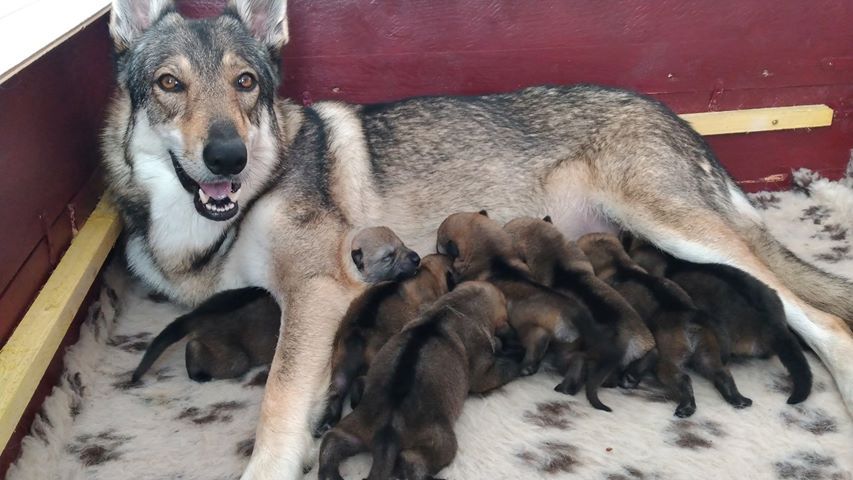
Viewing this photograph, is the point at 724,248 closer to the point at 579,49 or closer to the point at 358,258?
the point at 579,49

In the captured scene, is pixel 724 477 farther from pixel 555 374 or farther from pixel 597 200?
pixel 597 200

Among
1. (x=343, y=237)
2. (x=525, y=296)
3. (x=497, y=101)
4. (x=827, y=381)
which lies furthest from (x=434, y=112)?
(x=827, y=381)

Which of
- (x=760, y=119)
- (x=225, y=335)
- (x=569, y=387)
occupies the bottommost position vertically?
(x=225, y=335)

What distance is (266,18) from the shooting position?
2498 millimetres

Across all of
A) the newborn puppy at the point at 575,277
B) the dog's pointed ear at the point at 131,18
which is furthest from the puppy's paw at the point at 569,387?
the dog's pointed ear at the point at 131,18

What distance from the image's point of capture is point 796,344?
2.11m

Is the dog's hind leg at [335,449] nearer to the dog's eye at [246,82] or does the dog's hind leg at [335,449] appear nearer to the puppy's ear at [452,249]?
the puppy's ear at [452,249]

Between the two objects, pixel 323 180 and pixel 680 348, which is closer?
pixel 680 348

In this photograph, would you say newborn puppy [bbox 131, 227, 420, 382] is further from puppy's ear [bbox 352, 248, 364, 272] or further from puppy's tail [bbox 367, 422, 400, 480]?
puppy's tail [bbox 367, 422, 400, 480]

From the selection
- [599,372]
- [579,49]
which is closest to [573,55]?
[579,49]

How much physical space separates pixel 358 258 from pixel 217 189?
48 cm

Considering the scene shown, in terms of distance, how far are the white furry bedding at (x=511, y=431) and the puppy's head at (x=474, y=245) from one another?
0.37m

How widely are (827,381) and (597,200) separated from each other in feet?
3.11

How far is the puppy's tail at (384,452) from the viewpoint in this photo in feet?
5.48
